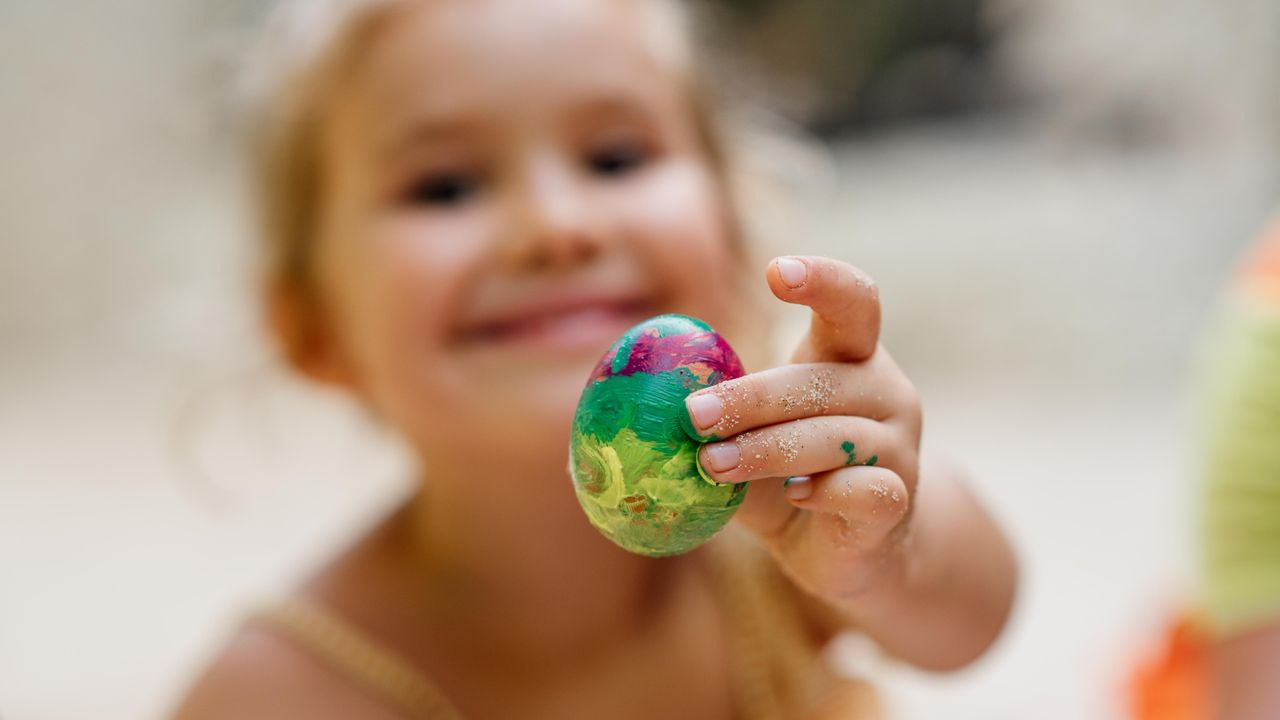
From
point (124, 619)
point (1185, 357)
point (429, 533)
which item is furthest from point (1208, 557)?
point (1185, 357)

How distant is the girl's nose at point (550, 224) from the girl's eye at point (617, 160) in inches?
2.5

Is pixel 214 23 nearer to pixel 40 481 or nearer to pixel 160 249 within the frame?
pixel 160 249

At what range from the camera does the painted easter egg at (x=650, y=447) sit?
0.54m

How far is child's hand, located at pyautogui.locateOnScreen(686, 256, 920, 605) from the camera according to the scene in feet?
1.70

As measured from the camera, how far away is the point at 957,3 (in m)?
4.85

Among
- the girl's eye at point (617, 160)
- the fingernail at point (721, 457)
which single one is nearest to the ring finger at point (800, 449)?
the fingernail at point (721, 457)

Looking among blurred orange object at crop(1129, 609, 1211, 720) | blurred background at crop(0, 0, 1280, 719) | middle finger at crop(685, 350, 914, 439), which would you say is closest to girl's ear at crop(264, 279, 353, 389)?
blurred background at crop(0, 0, 1280, 719)

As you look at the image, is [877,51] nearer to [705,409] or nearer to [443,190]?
[443,190]

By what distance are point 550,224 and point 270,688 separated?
50cm

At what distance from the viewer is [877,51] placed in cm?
500

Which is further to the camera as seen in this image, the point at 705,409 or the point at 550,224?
the point at 550,224

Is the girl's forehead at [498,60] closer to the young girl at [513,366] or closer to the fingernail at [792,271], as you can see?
the young girl at [513,366]

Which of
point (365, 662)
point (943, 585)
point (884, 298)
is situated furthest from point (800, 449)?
point (884, 298)

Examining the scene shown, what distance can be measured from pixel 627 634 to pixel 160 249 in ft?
12.6
